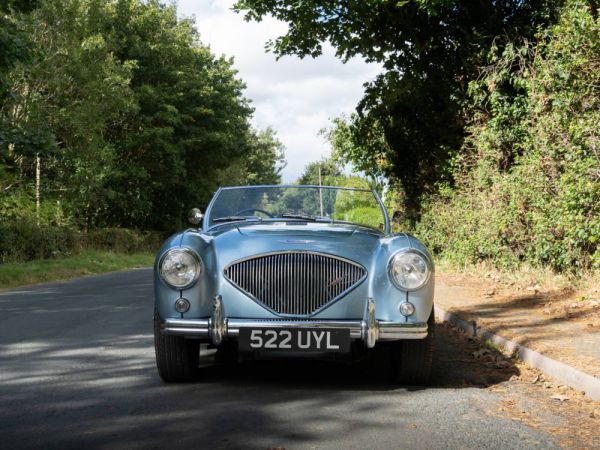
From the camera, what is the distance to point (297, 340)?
4770 millimetres

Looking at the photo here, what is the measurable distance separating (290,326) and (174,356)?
96 centimetres

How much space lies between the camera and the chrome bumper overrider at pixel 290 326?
479cm

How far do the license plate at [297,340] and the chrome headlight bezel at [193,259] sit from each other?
0.57m

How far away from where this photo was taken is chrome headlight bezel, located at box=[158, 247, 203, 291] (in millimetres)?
5023

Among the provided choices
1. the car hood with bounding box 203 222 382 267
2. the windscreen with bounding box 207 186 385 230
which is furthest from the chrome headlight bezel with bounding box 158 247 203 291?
the windscreen with bounding box 207 186 385 230

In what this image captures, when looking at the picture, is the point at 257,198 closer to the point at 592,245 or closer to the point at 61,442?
the point at 61,442

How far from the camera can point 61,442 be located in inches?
148

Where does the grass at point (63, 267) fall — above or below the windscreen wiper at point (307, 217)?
below

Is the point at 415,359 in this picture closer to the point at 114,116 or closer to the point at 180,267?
the point at 180,267

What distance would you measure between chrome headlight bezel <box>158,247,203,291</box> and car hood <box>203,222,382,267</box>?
153 millimetres

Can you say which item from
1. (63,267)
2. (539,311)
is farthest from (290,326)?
(63,267)

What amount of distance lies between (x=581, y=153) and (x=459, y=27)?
293 inches

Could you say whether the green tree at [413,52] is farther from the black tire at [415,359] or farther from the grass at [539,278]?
the black tire at [415,359]

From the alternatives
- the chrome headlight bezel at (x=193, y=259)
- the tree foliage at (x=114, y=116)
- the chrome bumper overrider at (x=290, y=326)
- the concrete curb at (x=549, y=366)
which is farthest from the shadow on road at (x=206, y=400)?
the tree foliage at (x=114, y=116)
